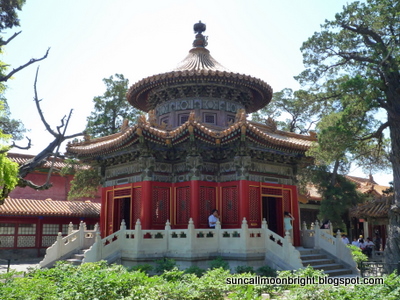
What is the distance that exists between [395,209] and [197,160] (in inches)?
268

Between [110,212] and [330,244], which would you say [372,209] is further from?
[110,212]

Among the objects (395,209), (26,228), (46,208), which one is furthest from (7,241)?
(395,209)

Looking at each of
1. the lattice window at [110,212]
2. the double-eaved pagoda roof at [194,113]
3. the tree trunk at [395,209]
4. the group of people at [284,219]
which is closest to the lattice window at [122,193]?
the lattice window at [110,212]

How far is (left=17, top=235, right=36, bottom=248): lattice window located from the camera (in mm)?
23328

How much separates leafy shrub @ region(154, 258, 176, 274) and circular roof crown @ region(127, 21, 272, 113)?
721cm

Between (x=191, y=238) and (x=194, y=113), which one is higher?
(x=194, y=113)

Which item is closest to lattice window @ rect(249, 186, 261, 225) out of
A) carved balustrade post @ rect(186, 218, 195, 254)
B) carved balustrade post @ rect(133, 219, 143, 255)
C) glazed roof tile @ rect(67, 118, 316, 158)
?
glazed roof tile @ rect(67, 118, 316, 158)

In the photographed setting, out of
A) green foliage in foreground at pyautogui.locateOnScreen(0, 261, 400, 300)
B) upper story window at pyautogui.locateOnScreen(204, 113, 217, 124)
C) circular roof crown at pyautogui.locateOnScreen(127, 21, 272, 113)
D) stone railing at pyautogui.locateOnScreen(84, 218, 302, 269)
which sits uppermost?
circular roof crown at pyautogui.locateOnScreen(127, 21, 272, 113)

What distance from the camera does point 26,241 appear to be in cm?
2356

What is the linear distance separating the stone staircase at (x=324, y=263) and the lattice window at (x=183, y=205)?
14.6 feet

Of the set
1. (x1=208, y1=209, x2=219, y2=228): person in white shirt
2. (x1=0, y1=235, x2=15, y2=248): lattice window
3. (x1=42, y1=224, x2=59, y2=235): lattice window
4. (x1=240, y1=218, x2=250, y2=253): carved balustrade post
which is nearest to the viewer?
(x1=240, y1=218, x2=250, y2=253): carved balustrade post

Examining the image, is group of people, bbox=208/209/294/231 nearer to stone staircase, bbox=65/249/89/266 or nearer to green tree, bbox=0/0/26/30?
stone staircase, bbox=65/249/89/266

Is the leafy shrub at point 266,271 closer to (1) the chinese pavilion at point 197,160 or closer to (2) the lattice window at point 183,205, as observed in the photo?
(1) the chinese pavilion at point 197,160

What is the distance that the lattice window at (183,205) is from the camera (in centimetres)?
1512
